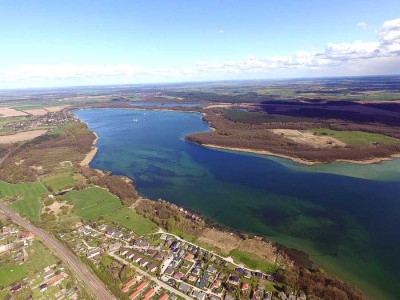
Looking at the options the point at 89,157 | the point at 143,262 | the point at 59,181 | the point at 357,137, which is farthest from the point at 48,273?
the point at 357,137

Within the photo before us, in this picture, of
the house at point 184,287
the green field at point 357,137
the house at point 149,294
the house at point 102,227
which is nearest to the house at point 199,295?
the house at point 184,287

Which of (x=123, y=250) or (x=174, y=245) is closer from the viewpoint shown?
(x=123, y=250)

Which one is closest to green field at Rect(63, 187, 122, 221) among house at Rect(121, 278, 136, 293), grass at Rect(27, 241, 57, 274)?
grass at Rect(27, 241, 57, 274)

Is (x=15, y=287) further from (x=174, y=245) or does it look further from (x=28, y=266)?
(x=174, y=245)

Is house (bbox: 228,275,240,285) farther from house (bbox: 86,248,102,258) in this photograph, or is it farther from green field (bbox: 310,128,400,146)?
green field (bbox: 310,128,400,146)

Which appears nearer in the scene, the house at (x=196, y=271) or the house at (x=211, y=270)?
the house at (x=196, y=271)

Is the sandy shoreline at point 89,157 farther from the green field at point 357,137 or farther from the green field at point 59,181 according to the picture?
the green field at point 357,137
